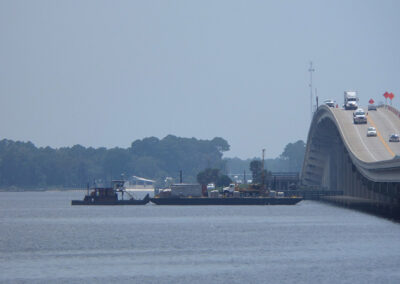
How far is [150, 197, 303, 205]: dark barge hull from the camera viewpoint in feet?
584

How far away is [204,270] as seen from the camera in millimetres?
68125

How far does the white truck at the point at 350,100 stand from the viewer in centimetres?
18688

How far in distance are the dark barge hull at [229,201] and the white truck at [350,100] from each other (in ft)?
71.0

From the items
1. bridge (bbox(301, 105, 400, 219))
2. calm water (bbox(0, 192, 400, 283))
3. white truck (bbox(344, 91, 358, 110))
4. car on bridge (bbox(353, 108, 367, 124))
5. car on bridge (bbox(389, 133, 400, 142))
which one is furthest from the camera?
white truck (bbox(344, 91, 358, 110))

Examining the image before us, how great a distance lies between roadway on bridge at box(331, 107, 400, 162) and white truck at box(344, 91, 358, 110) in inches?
124

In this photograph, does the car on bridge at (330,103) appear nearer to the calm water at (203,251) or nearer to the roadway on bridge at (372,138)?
the roadway on bridge at (372,138)

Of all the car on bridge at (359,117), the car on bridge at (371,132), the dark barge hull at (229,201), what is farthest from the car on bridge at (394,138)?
the dark barge hull at (229,201)

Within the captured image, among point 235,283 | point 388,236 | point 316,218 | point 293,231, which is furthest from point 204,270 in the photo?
point 316,218

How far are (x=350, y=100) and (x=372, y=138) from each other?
1322 inches

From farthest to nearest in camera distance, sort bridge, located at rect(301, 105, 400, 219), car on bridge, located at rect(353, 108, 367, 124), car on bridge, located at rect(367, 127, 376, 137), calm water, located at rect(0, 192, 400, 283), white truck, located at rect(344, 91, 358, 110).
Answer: white truck, located at rect(344, 91, 358, 110) → car on bridge, located at rect(353, 108, 367, 124) → car on bridge, located at rect(367, 127, 376, 137) → bridge, located at rect(301, 105, 400, 219) → calm water, located at rect(0, 192, 400, 283)

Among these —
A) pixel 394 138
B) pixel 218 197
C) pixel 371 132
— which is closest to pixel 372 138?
pixel 371 132

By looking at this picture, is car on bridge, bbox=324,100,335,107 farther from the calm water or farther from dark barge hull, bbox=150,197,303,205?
the calm water

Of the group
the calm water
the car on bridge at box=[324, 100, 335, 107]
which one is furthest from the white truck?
the calm water

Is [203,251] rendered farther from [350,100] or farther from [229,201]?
[350,100]
